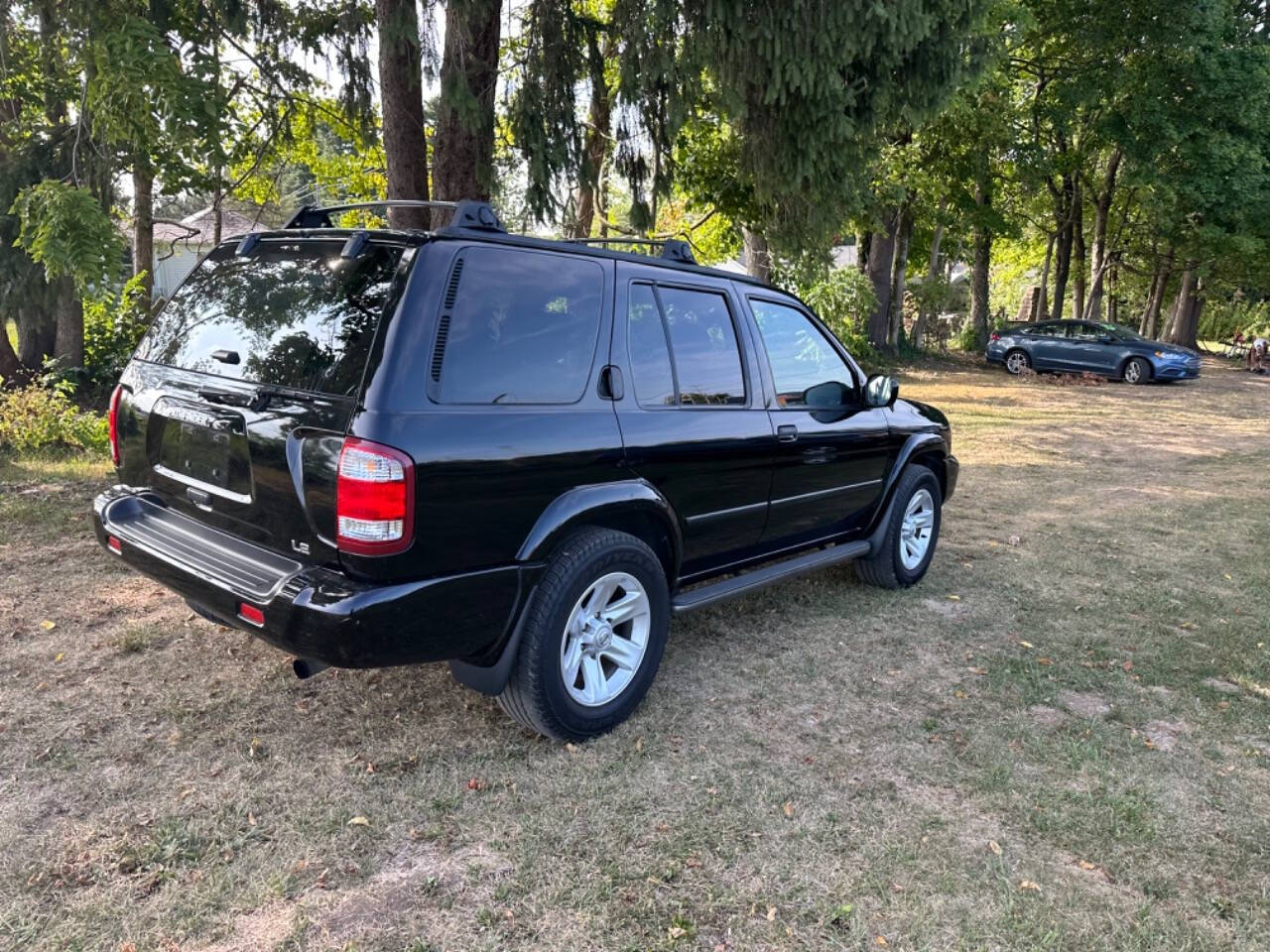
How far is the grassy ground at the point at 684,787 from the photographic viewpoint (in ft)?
8.34

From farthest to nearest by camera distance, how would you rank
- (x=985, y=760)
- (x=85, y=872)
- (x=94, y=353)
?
(x=94, y=353) → (x=985, y=760) → (x=85, y=872)

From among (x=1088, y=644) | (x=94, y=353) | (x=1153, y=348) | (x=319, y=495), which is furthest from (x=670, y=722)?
(x=1153, y=348)

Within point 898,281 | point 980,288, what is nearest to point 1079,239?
point 980,288

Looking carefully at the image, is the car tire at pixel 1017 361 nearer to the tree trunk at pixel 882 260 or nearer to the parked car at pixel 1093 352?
the parked car at pixel 1093 352

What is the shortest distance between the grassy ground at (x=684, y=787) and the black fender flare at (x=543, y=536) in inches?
13.8

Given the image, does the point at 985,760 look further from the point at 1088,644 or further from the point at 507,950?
the point at 507,950

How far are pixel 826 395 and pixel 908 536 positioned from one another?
1.39 m

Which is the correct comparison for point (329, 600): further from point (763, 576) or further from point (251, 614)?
point (763, 576)

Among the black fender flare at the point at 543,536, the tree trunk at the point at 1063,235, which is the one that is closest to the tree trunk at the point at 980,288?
the tree trunk at the point at 1063,235

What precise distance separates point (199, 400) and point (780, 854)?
2594 millimetres

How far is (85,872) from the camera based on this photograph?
2.58 m

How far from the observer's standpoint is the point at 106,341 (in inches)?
414

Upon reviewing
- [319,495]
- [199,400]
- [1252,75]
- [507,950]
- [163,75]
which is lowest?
[507,950]

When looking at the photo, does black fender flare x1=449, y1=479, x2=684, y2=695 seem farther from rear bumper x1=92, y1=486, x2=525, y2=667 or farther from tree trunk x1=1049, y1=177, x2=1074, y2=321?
tree trunk x1=1049, y1=177, x2=1074, y2=321
